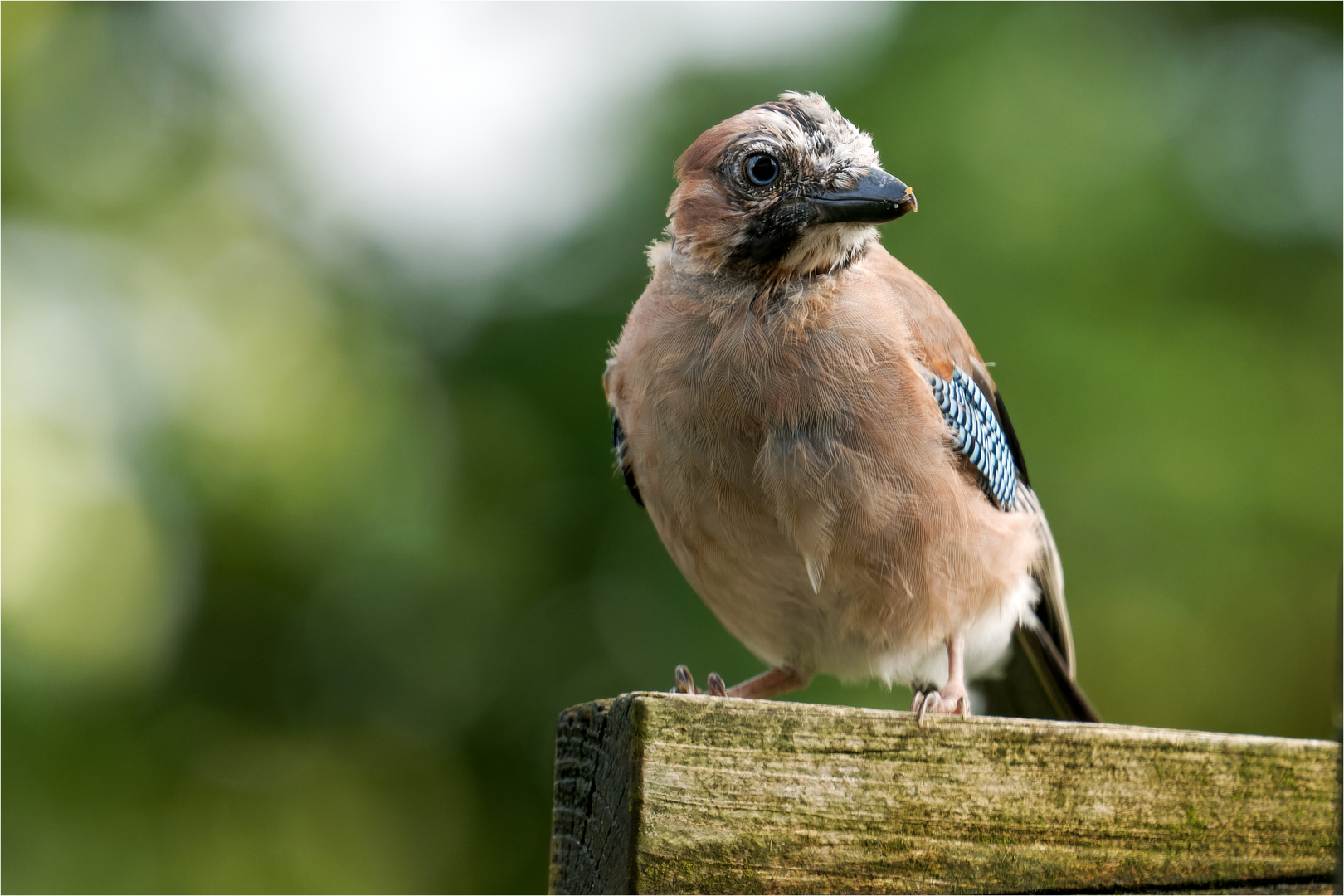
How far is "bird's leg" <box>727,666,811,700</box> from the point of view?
3490 millimetres

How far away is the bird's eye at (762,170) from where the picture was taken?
2879 mm

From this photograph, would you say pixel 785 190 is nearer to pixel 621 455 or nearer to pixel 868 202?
pixel 868 202

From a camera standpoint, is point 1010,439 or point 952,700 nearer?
point 952,700

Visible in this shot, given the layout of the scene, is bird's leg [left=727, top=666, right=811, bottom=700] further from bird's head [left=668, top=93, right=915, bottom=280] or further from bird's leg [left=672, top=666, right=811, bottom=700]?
bird's head [left=668, top=93, right=915, bottom=280]

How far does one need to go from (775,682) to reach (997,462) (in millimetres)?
972

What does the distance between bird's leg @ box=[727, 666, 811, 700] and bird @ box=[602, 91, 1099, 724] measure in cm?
23

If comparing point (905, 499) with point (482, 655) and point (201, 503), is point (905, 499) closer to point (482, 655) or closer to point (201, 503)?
point (482, 655)

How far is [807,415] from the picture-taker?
9.00 ft

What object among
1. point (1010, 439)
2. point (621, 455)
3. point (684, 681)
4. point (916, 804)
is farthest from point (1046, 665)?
point (916, 804)

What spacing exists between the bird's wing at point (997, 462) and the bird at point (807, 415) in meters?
0.02

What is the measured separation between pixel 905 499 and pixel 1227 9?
574 centimetres

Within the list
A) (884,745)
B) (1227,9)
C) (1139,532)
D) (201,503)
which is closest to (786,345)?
(884,745)

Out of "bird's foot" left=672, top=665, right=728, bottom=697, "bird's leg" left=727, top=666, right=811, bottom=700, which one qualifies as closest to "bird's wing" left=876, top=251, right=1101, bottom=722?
"bird's leg" left=727, top=666, right=811, bottom=700

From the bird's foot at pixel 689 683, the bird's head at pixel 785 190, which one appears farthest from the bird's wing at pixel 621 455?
the bird's foot at pixel 689 683
